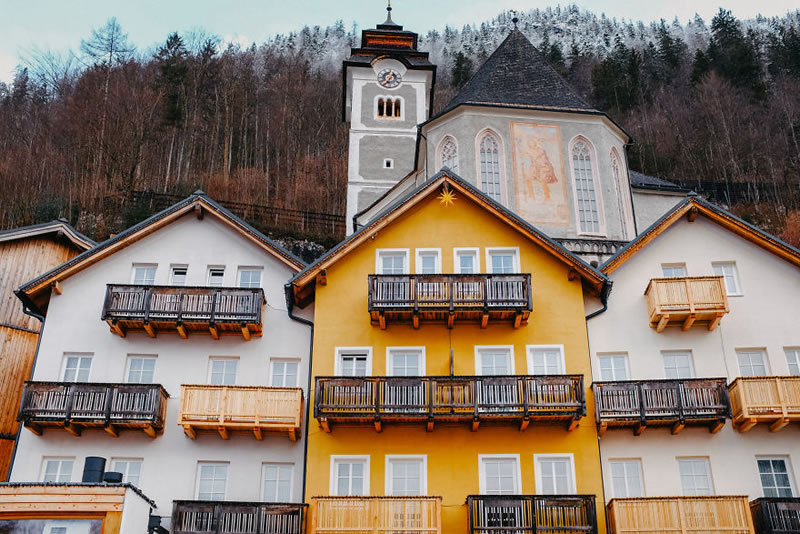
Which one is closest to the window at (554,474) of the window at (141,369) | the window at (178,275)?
the window at (141,369)

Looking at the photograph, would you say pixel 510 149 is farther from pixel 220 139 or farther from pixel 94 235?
pixel 220 139

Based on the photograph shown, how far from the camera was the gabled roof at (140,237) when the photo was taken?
A: 979 inches

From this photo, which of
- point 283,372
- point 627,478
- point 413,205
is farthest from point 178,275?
point 627,478

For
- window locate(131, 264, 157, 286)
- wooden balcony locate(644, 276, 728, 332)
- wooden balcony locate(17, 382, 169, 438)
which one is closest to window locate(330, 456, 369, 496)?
wooden balcony locate(17, 382, 169, 438)

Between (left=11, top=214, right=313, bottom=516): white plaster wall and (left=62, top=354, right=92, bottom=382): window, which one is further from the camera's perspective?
(left=62, top=354, right=92, bottom=382): window

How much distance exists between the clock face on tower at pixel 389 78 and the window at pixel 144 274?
36.7m

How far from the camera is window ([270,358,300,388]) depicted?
79.3ft

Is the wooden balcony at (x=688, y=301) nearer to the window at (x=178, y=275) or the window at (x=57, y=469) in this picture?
the window at (x=178, y=275)

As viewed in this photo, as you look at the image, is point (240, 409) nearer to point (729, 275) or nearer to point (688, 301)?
point (688, 301)

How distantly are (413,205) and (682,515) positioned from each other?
11.6m

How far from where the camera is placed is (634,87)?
77250 mm

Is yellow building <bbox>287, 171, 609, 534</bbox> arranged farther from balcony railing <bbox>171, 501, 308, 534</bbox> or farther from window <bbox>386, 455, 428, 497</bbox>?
balcony railing <bbox>171, 501, 308, 534</bbox>

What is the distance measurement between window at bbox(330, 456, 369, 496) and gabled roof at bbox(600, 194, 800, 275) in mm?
9221

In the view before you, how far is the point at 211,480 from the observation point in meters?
22.5
